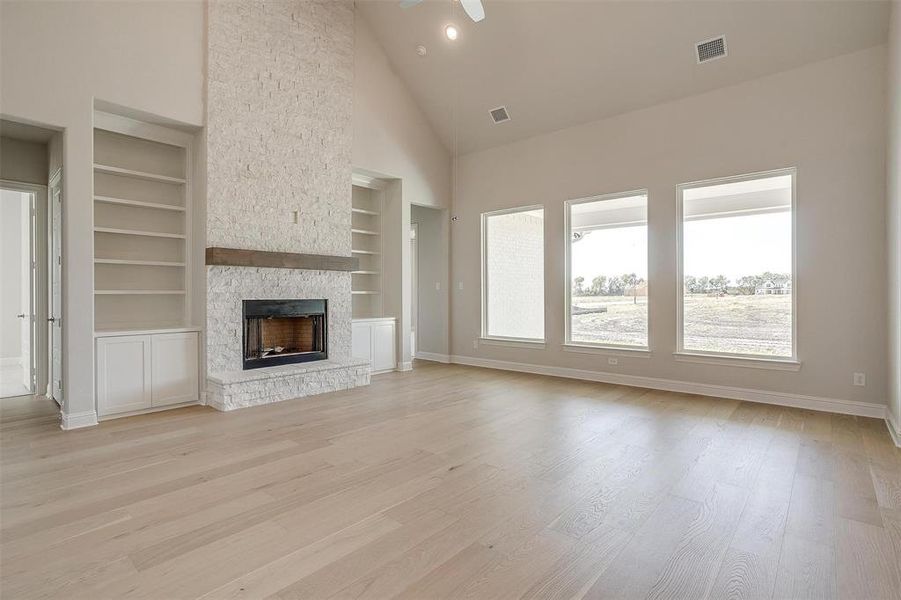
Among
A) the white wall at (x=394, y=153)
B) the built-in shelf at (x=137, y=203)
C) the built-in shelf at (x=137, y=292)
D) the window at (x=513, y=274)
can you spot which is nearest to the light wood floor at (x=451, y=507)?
the built-in shelf at (x=137, y=292)

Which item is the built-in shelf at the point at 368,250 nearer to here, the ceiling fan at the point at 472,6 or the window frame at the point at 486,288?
the window frame at the point at 486,288

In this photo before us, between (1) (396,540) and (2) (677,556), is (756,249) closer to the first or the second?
(2) (677,556)

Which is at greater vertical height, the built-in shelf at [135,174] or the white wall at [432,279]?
the built-in shelf at [135,174]

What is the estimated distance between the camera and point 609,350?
6.00 metres

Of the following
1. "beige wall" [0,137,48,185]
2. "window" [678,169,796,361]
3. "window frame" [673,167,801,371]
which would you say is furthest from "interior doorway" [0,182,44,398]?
"window" [678,169,796,361]

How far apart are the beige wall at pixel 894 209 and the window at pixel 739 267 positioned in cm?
78

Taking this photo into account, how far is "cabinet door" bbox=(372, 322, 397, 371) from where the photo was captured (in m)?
6.61

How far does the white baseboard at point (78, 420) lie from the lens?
3908 millimetres

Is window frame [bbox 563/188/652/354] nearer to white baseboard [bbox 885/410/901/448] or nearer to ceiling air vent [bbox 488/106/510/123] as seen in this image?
ceiling air vent [bbox 488/106/510/123]

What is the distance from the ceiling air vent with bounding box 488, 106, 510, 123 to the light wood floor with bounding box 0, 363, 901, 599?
427cm

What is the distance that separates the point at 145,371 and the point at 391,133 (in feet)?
14.1

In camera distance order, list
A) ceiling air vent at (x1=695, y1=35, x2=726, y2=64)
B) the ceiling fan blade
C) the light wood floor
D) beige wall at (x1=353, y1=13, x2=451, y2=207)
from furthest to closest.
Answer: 1. beige wall at (x1=353, y1=13, x2=451, y2=207)
2. ceiling air vent at (x1=695, y1=35, x2=726, y2=64)
3. the ceiling fan blade
4. the light wood floor

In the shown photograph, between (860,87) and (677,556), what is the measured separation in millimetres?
4836

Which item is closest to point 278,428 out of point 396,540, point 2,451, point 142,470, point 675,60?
point 142,470
